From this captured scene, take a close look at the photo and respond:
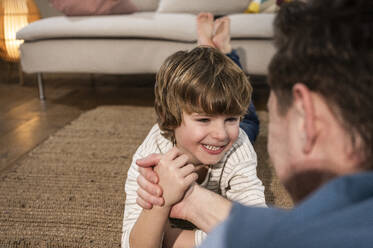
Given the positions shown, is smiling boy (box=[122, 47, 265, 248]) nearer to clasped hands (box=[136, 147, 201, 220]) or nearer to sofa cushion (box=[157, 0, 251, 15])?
clasped hands (box=[136, 147, 201, 220])

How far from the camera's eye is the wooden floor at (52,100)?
1.86 m

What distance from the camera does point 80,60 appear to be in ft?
7.72

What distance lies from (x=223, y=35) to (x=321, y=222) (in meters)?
1.71

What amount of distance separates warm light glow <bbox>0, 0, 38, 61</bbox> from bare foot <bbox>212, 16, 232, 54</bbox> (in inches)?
67.0

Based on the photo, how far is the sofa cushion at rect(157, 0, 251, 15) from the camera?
8.79 ft

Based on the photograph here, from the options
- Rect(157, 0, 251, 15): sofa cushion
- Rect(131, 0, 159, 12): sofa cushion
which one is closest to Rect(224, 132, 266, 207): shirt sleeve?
Rect(157, 0, 251, 15): sofa cushion

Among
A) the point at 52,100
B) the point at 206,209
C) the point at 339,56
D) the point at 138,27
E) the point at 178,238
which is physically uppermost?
the point at 339,56

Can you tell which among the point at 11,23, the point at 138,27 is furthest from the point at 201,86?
the point at 11,23

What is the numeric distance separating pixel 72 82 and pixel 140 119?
1253 millimetres

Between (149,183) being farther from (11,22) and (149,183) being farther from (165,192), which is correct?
(11,22)

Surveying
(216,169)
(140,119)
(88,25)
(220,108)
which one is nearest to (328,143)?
(220,108)

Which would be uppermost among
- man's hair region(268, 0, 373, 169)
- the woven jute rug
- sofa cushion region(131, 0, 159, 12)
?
man's hair region(268, 0, 373, 169)

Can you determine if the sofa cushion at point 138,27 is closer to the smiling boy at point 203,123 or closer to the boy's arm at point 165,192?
the smiling boy at point 203,123

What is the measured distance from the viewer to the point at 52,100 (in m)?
2.55
